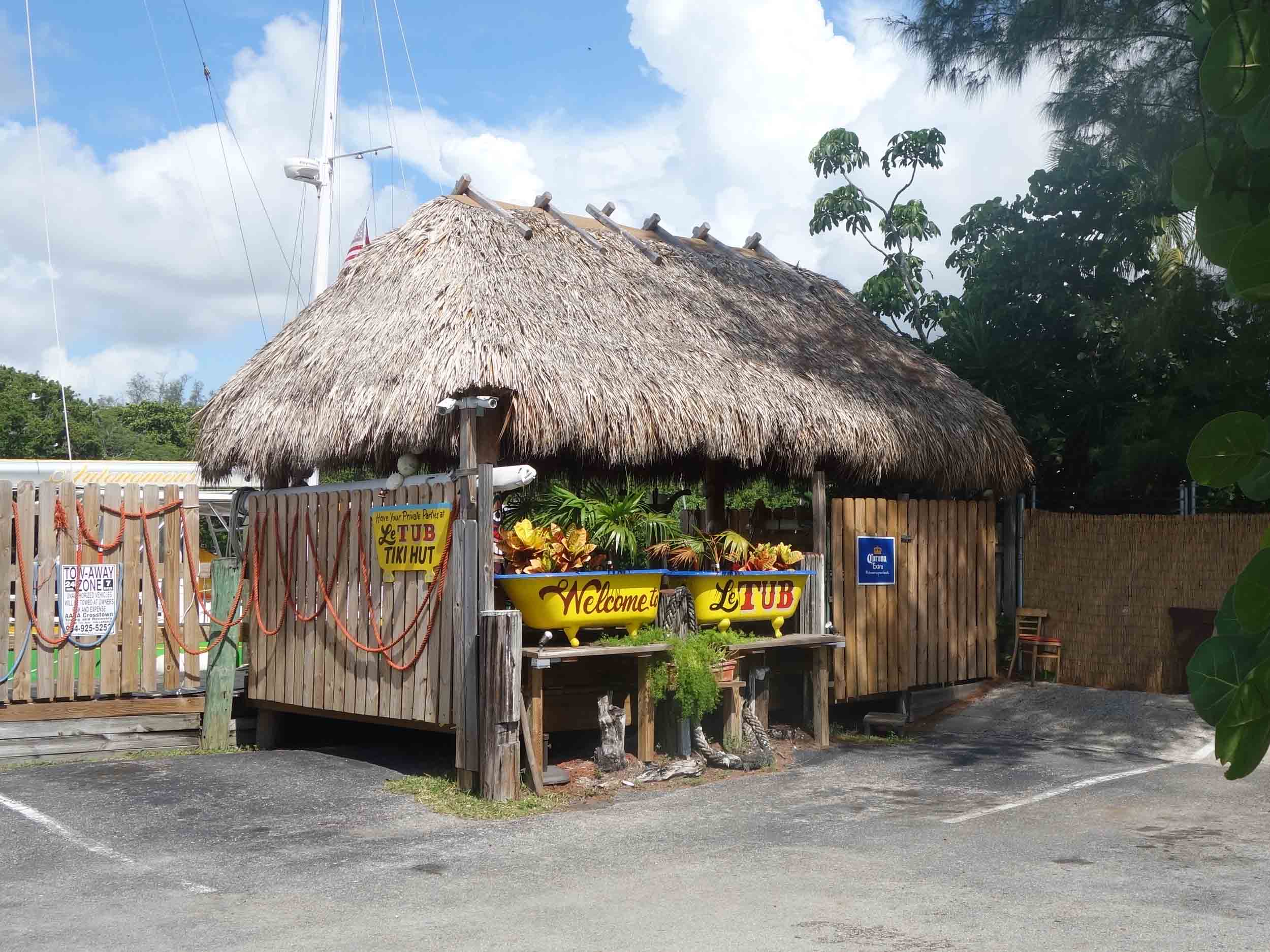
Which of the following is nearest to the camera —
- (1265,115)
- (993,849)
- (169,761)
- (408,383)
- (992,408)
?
(1265,115)

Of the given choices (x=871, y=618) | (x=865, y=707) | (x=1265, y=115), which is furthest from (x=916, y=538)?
(x=1265, y=115)

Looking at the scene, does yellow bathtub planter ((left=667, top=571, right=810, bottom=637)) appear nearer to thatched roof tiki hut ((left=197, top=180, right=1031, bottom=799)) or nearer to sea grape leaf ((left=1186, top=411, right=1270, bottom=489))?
thatched roof tiki hut ((left=197, top=180, right=1031, bottom=799))

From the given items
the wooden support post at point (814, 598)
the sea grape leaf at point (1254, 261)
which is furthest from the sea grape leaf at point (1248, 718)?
the wooden support post at point (814, 598)

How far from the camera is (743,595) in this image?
9.48 metres

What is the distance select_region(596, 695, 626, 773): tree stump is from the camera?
8.72 meters

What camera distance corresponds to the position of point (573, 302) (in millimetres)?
9703

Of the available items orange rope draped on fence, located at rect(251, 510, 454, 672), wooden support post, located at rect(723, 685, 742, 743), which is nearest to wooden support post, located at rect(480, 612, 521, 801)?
orange rope draped on fence, located at rect(251, 510, 454, 672)

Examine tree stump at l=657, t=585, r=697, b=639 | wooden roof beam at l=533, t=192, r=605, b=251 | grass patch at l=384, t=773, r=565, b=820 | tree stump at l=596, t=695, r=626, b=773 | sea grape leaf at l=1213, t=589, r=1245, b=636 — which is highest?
wooden roof beam at l=533, t=192, r=605, b=251

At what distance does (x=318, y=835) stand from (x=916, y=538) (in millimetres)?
6155

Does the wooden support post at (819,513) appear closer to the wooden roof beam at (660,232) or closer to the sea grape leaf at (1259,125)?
the wooden roof beam at (660,232)

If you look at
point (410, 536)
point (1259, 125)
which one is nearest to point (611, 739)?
point (410, 536)

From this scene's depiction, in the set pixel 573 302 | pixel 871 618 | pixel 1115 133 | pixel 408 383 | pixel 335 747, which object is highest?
pixel 1115 133

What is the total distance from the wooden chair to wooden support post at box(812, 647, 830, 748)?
3067mm

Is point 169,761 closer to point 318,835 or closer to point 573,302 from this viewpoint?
point 318,835
